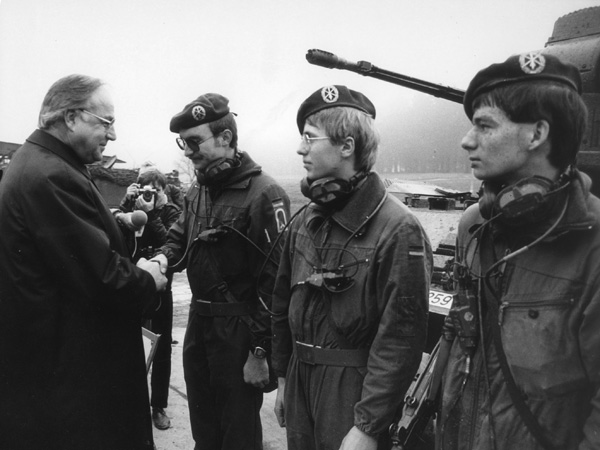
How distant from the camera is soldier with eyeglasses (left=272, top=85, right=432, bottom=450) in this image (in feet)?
6.63

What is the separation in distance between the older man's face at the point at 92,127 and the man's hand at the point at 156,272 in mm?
623

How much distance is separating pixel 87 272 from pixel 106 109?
2.86 ft

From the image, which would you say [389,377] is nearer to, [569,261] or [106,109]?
[569,261]

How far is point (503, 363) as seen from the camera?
64.1 inches

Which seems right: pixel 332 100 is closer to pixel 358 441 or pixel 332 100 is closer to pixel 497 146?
pixel 497 146

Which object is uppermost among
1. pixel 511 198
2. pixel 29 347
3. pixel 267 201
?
pixel 511 198

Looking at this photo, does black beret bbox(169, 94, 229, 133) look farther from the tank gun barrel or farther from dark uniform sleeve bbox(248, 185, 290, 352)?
the tank gun barrel

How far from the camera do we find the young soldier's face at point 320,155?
230 centimetres

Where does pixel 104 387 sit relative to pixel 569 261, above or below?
below

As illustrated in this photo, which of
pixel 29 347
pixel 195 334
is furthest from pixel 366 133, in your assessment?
pixel 29 347

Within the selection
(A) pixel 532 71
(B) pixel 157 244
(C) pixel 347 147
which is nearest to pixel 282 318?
(C) pixel 347 147

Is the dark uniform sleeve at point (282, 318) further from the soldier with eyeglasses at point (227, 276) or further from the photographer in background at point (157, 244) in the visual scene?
the photographer in background at point (157, 244)

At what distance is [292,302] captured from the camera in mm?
2367

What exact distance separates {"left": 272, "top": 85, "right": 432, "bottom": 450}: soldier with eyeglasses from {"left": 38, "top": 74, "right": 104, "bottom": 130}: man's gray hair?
44.4 inches
